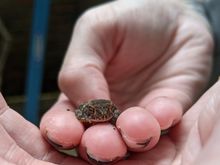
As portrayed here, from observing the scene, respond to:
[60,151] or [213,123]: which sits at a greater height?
[213,123]

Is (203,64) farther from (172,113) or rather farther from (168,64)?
(172,113)

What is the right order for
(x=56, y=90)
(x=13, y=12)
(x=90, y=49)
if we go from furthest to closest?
(x=56, y=90) < (x=13, y=12) < (x=90, y=49)

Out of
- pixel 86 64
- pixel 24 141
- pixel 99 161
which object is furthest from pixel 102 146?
pixel 86 64

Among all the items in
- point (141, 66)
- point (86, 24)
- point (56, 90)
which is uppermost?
point (86, 24)

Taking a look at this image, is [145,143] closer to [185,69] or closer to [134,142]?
[134,142]

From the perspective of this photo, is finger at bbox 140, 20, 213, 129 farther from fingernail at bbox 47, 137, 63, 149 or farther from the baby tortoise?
fingernail at bbox 47, 137, 63, 149

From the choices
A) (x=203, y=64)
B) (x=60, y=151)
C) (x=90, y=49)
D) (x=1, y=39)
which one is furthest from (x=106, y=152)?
(x=1, y=39)
